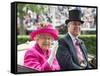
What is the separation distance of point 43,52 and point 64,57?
0.70 ft

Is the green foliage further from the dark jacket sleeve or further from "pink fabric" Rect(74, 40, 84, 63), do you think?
the dark jacket sleeve

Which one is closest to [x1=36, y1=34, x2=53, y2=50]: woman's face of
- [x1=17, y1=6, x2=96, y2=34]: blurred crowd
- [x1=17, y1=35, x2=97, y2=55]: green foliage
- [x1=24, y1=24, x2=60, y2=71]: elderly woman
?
Result: [x1=24, y1=24, x2=60, y2=71]: elderly woman

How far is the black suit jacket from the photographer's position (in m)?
2.45

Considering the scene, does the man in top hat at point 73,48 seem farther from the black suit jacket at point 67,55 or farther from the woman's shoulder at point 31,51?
the woman's shoulder at point 31,51

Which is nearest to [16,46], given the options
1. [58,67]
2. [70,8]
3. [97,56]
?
[58,67]

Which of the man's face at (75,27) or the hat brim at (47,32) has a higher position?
the man's face at (75,27)

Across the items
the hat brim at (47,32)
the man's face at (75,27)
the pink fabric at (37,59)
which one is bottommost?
the pink fabric at (37,59)

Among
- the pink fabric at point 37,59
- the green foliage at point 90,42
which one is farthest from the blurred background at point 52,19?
the pink fabric at point 37,59

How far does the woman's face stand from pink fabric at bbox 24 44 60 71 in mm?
36

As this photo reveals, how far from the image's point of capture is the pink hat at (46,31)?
7.66 feet

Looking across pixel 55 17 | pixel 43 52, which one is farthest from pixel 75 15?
pixel 43 52

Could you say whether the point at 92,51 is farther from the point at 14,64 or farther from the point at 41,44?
the point at 14,64

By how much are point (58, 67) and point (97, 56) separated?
0.43 metres

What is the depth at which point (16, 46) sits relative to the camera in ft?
7.39
